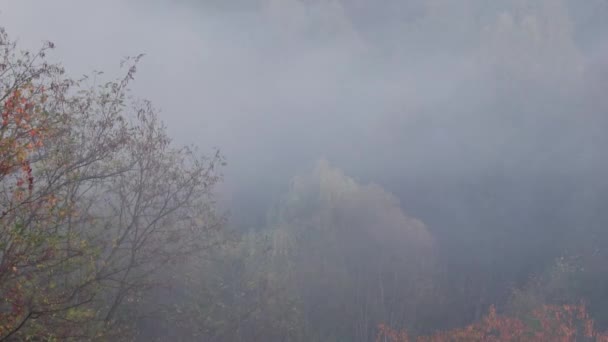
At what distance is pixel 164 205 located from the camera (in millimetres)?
18734

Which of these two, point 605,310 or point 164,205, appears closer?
point 164,205

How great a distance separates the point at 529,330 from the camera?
6091cm

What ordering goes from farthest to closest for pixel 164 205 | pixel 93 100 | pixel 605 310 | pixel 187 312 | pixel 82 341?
pixel 605 310
pixel 187 312
pixel 164 205
pixel 93 100
pixel 82 341

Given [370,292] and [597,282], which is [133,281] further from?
[597,282]

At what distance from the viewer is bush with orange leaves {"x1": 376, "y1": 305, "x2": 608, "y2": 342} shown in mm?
59406

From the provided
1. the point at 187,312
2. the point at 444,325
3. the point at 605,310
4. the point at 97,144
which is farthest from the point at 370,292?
the point at 97,144

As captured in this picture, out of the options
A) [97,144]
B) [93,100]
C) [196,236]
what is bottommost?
[196,236]

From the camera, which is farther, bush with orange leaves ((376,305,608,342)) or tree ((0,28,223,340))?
bush with orange leaves ((376,305,608,342))

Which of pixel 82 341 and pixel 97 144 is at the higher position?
pixel 97 144

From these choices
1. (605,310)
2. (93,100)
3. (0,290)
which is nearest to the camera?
(0,290)

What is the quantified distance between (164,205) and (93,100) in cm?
477

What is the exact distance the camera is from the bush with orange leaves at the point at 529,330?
2339 inches

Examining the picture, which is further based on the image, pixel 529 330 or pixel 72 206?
pixel 529 330

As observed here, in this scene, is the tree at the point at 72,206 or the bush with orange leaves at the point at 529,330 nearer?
the tree at the point at 72,206
